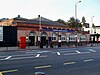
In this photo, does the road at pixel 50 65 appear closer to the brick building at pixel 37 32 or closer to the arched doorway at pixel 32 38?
the brick building at pixel 37 32

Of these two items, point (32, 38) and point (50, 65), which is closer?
point (50, 65)

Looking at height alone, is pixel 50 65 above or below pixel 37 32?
below

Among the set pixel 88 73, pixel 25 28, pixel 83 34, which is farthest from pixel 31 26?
pixel 88 73

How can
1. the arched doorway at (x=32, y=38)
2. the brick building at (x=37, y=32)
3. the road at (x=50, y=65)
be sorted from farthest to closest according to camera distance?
1. the arched doorway at (x=32, y=38)
2. the brick building at (x=37, y=32)
3. the road at (x=50, y=65)

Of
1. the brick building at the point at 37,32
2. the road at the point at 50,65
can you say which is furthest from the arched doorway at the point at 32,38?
the road at the point at 50,65

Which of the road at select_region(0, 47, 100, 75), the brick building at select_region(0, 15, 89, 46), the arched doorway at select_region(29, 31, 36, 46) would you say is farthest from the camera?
the arched doorway at select_region(29, 31, 36, 46)

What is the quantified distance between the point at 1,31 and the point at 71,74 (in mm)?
33061

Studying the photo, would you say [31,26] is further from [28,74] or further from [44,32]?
[28,74]

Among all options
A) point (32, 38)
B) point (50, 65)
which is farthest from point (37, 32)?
point (50, 65)

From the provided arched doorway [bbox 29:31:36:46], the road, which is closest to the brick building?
arched doorway [bbox 29:31:36:46]

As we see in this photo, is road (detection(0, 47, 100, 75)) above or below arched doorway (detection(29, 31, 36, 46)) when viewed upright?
below

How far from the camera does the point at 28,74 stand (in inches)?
434

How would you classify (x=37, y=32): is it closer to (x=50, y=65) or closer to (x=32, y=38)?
(x=32, y=38)

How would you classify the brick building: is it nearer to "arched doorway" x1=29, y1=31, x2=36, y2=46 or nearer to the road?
"arched doorway" x1=29, y1=31, x2=36, y2=46
